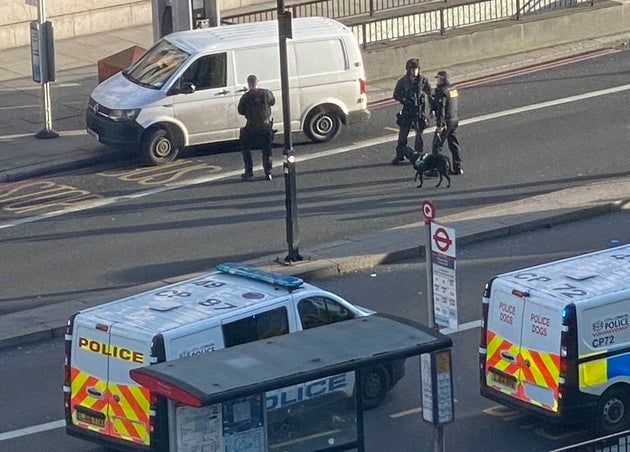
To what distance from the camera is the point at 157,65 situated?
24.9 m

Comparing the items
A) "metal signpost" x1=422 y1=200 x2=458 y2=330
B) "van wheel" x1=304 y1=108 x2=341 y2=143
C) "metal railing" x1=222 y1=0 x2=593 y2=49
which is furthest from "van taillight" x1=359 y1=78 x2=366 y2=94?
"metal signpost" x1=422 y1=200 x2=458 y2=330

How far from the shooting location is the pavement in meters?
19.6

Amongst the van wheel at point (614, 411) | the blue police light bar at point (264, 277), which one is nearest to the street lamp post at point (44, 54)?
the blue police light bar at point (264, 277)

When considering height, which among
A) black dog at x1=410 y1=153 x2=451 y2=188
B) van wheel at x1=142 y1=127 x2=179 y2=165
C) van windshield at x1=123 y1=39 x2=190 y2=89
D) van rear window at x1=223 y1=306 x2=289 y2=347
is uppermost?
van windshield at x1=123 y1=39 x2=190 y2=89

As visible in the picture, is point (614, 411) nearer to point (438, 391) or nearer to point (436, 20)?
point (438, 391)

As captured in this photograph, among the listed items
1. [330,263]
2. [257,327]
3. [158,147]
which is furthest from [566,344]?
[158,147]

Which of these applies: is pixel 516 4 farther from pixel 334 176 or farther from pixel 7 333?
pixel 7 333

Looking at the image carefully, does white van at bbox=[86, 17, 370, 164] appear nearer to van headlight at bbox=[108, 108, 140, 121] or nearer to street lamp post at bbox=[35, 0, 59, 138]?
van headlight at bbox=[108, 108, 140, 121]

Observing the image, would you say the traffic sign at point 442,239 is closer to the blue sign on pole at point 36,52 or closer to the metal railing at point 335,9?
the blue sign on pole at point 36,52

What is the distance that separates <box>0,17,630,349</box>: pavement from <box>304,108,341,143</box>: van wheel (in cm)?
239

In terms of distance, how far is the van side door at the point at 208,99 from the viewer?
24453 millimetres

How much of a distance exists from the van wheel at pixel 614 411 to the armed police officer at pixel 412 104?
9300 millimetres

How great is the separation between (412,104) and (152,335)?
10737mm

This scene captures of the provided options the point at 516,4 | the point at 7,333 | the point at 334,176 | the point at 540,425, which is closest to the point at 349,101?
the point at 334,176
